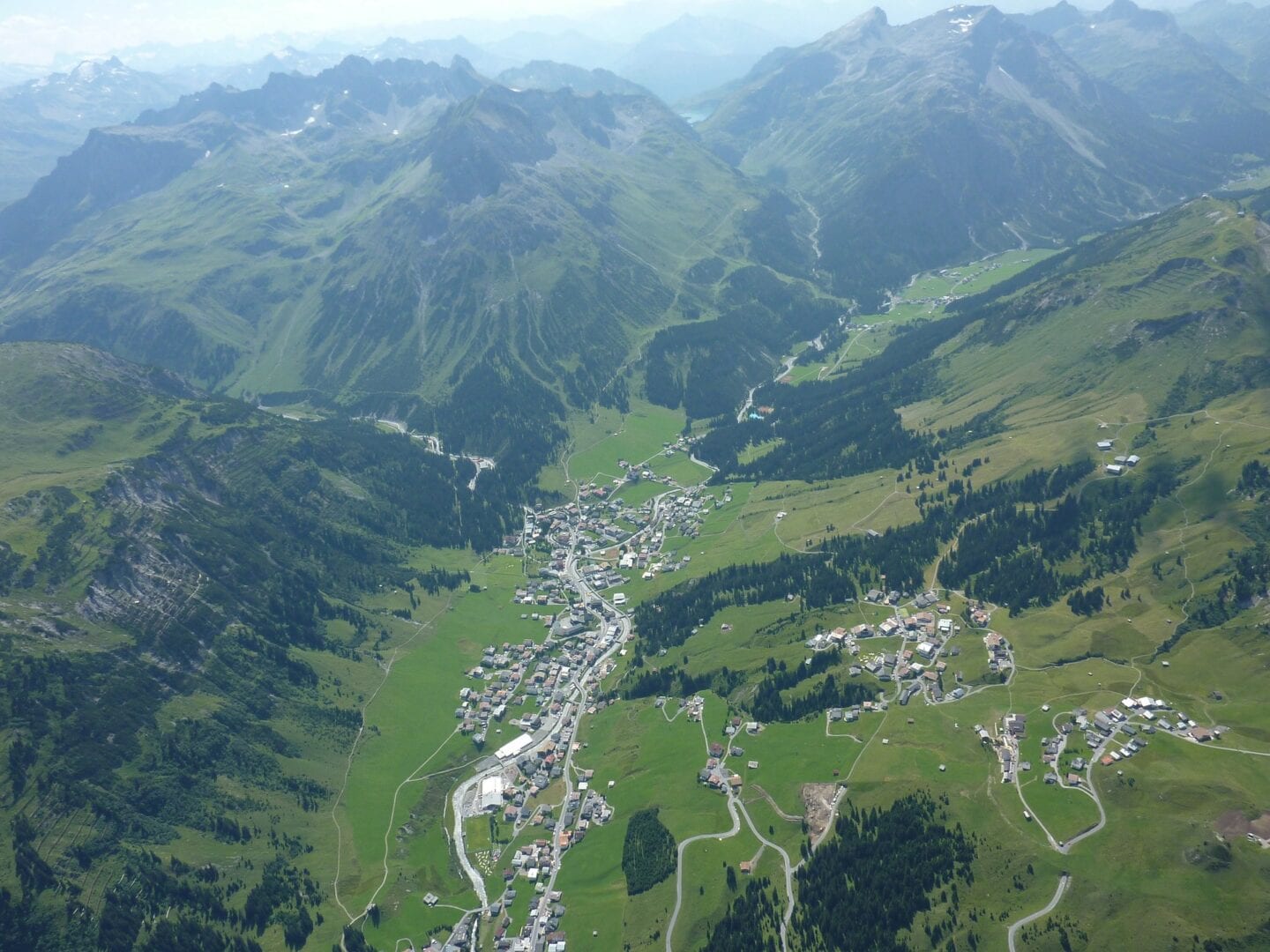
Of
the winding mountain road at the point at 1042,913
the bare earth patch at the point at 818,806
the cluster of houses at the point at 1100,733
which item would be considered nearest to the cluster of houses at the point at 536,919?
the bare earth patch at the point at 818,806

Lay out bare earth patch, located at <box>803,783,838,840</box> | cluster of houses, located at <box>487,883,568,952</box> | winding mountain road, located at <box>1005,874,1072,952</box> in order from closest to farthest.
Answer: winding mountain road, located at <box>1005,874,1072,952</box>
cluster of houses, located at <box>487,883,568,952</box>
bare earth patch, located at <box>803,783,838,840</box>

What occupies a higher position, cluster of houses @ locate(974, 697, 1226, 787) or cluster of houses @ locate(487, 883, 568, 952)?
cluster of houses @ locate(974, 697, 1226, 787)

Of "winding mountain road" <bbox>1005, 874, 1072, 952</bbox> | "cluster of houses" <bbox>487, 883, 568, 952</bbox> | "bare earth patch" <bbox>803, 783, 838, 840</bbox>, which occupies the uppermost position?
"winding mountain road" <bbox>1005, 874, 1072, 952</bbox>

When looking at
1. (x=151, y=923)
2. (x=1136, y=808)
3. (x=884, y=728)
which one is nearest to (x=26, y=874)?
(x=151, y=923)

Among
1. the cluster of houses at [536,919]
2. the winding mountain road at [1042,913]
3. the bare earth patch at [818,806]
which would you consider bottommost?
the cluster of houses at [536,919]

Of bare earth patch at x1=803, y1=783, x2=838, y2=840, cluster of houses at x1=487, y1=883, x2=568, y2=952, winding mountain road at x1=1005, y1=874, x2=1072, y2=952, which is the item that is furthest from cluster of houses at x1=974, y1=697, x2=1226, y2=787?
cluster of houses at x1=487, y1=883, x2=568, y2=952

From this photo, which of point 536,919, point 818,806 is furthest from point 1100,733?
point 536,919

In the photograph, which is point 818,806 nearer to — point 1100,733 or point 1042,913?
A: point 1042,913

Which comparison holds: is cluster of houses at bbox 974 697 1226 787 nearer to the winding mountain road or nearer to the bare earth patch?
the winding mountain road

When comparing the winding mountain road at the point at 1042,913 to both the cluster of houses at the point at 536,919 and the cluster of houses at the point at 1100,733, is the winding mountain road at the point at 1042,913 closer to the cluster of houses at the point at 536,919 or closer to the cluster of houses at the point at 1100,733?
the cluster of houses at the point at 1100,733

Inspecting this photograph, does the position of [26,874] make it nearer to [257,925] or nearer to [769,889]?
[257,925]

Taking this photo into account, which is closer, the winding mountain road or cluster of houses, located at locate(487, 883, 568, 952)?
the winding mountain road
